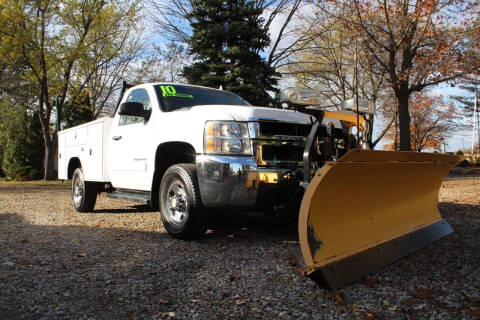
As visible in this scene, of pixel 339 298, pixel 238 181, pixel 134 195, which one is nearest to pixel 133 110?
pixel 134 195

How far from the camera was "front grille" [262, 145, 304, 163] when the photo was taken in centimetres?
436

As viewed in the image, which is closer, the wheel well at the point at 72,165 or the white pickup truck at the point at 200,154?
the white pickup truck at the point at 200,154

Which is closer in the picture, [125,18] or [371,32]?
[371,32]

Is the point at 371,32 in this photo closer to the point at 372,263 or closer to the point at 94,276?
the point at 372,263

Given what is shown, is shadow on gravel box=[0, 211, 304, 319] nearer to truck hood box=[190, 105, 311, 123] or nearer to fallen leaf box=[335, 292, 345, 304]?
fallen leaf box=[335, 292, 345, 304]

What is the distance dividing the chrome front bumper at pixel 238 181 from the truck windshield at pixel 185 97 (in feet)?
5.06

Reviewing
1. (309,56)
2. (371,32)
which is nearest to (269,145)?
(371,32)

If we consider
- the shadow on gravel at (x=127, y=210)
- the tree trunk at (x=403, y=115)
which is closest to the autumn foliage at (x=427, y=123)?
the tree trunk at (x=403, y=115)

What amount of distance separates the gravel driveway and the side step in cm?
44

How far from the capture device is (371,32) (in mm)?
15789

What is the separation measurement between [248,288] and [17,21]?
16207mm

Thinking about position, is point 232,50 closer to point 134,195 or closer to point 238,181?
point 134,195

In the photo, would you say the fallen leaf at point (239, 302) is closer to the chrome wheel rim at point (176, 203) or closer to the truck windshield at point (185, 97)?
the chrome wheel rim at point (176, 203)

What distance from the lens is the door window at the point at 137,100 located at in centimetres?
577
